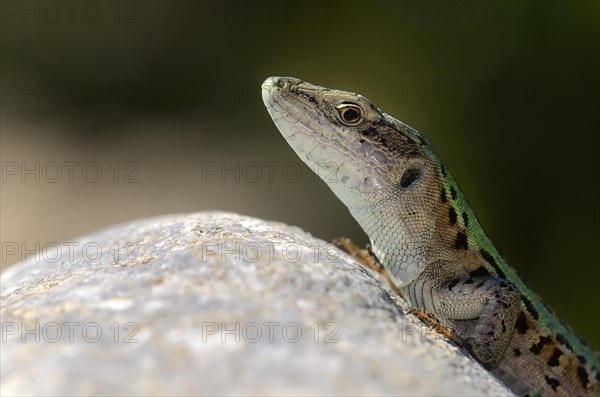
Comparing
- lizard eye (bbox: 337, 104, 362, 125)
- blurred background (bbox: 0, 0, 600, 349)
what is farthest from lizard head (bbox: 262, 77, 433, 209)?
blurred background (bbox: 0, 0, 600, 349)

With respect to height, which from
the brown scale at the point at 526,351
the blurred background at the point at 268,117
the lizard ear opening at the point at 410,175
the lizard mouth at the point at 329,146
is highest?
the blurred background at the point at 268,117

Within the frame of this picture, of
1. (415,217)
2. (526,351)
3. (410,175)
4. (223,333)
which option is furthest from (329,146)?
(223,333)

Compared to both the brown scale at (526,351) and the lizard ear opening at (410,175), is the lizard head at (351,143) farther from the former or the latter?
the brown scale at (526,351)

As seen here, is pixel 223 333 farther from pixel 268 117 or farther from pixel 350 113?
pixel 268 117

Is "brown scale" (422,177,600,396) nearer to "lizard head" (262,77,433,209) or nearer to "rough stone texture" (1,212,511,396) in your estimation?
"lizard head" (262,77,433,209)

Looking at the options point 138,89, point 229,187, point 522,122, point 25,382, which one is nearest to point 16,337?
point 25,382

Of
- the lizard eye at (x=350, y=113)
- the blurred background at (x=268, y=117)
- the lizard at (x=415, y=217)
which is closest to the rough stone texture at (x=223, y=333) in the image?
the lizard at (x=415, y=217)

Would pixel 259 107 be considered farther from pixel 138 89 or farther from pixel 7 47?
pixel 7 47
